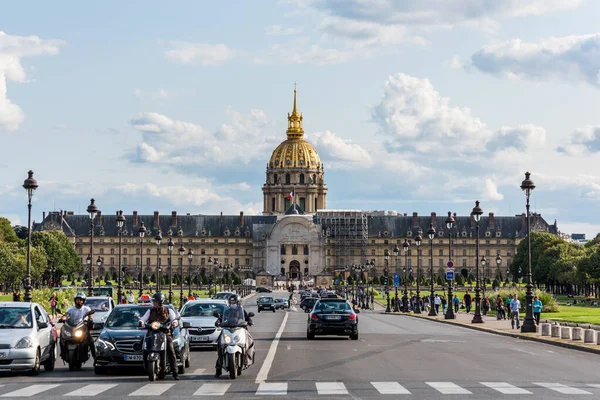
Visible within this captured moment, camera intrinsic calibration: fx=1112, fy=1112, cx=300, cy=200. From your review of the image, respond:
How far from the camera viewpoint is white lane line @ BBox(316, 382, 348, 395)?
18.6 m

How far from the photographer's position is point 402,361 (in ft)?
86.6

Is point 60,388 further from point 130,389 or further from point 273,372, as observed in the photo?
point 273,372

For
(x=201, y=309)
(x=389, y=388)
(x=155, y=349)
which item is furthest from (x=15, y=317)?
(x=201, y=309)

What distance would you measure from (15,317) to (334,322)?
16153 millimetres

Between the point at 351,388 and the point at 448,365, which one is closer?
the point at 351,388

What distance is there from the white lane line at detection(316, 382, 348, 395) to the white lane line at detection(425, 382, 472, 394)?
1.62 metres

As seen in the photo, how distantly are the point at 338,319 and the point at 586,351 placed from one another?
8.72 m

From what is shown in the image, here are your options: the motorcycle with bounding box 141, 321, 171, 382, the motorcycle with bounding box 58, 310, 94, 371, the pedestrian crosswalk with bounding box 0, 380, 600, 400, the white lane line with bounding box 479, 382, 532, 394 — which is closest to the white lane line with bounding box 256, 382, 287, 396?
the pedestrian crosswalk with bounding box 0, 380, 600, 400

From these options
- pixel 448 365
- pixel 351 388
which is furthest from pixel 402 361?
pixel 351 388

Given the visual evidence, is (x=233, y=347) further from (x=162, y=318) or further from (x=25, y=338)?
(x=25, y=338)

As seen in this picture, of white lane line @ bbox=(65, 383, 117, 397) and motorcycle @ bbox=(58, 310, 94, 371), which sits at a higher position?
motorcycle @ bbox=(58, 310, 94, 371)

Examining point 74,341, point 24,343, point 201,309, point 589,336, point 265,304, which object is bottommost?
point 265,304

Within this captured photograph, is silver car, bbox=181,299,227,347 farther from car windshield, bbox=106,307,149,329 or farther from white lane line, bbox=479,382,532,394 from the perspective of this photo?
white lane line, bbox=479,382,532,394

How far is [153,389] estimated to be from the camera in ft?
63.3
